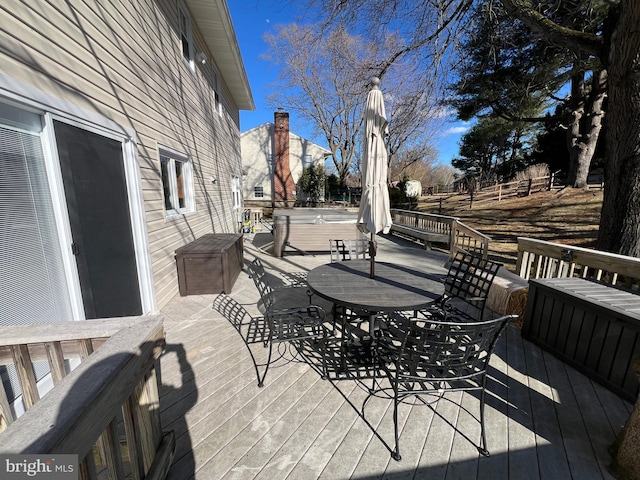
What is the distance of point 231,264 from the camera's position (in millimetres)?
4633

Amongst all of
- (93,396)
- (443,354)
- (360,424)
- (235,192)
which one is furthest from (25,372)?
(235,192)

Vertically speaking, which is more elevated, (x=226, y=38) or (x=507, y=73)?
(x=507, y=73)

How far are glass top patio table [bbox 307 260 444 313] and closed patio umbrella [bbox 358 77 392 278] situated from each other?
0.37m

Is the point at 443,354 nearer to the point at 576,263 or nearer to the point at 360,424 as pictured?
the point at 360,424

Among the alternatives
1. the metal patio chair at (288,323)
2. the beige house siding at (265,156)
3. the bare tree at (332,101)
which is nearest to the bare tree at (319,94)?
the bare tree at (332,101)

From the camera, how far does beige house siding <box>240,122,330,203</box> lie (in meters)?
18.9

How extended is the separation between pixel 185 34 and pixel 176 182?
10.4 feet

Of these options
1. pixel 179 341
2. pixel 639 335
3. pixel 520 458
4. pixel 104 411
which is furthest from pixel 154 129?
pixel 639 335

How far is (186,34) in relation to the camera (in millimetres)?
5367

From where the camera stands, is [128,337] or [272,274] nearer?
[128,337]

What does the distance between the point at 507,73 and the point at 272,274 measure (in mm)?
11262

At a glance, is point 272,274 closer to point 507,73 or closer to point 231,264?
point 231,264

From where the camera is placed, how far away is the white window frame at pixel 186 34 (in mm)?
5070

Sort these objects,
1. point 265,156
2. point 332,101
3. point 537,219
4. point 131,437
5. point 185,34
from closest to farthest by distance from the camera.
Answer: point 131,437
point 185,34
point 537,219
point 332,101
point 265,156
